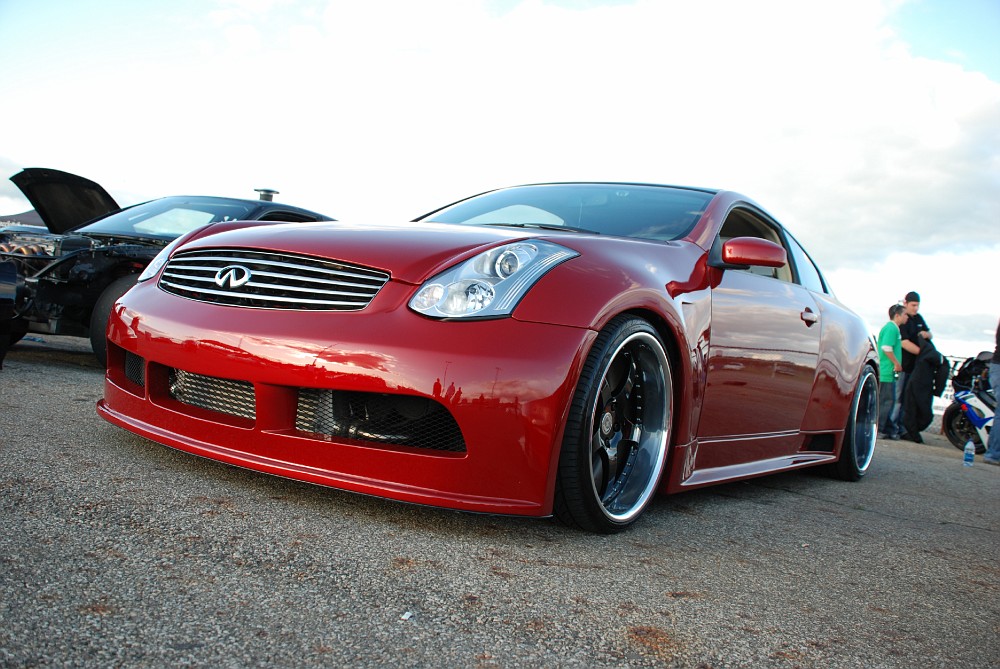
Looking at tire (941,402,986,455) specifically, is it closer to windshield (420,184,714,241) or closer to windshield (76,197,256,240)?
windshield (420,184,714,241)

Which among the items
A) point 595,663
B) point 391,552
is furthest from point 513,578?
point 595,663

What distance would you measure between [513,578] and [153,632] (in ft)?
2.86

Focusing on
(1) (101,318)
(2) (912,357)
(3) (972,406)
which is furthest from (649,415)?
(2) (912,357)

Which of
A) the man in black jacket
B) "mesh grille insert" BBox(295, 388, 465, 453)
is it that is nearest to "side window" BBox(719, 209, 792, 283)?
"mesh grille insert" BBox(295, 388, 465, 453)

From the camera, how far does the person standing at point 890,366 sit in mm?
9656

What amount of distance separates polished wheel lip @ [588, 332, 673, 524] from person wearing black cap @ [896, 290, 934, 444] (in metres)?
7.99

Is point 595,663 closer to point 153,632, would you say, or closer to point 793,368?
point 153,632

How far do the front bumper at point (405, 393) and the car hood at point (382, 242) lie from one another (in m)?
0.11

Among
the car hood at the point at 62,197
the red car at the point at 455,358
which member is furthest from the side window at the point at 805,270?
the car hood at the point at 62,197

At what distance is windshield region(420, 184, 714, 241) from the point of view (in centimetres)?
346

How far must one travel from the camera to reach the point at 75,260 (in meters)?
5.04

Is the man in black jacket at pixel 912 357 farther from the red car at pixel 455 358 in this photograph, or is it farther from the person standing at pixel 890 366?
the red car at pixel 455 358

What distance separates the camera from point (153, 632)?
1537 millimetres

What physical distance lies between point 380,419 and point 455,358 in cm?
31
